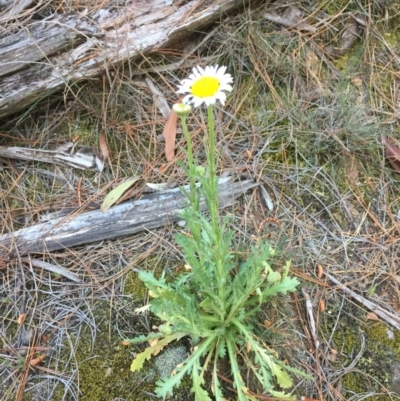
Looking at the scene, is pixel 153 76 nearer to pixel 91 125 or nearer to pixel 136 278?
pixel 91 125

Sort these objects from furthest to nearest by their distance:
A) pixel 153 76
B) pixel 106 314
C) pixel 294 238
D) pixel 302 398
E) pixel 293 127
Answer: pixel 153 76 → pixel 293 127 → pixel 294 238 → pixel 106 314 → pixel 302 398

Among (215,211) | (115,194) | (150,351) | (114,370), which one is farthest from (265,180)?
(114,370)

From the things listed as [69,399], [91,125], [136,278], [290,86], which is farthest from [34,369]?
[290,86]

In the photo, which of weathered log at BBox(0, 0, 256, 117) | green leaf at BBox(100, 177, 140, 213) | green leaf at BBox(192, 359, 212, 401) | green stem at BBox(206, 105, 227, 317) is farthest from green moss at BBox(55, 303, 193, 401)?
weathered log at BBox(0, 0, 256, 117)

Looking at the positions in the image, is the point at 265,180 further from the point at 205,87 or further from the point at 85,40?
the point at 85,40

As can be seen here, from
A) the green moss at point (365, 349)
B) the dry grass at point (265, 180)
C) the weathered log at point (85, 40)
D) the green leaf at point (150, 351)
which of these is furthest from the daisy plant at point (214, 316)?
the weathered log at point (85, 40)

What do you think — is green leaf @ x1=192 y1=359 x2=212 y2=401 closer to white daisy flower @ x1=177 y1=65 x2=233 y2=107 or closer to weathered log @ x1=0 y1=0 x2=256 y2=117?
white daisy flower @ x1=177 y1=65 x2=233 y2=107

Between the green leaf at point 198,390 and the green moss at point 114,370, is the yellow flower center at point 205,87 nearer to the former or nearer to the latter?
the green leaf at point 198,390
